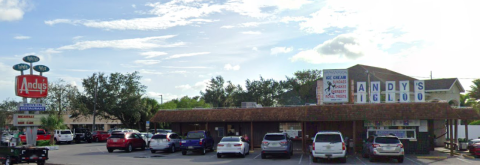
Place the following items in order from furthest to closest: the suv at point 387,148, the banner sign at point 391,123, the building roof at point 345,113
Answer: the banner sign at point 391,123
the building roof at point 345,113
the suv at point 387,148

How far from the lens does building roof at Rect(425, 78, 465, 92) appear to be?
45.2 meters

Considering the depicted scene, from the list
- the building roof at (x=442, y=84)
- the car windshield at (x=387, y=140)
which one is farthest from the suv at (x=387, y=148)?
the building roof at (x=442, y=84)

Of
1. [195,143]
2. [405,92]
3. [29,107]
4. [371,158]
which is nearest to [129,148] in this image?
[195,143]

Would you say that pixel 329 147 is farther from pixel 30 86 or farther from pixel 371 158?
pixel 30 86

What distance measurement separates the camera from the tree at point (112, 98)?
192 feet

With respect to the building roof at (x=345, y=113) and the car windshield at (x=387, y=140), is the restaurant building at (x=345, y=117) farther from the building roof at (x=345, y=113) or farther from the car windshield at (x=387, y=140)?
the car windshield at (x=387, y=140)

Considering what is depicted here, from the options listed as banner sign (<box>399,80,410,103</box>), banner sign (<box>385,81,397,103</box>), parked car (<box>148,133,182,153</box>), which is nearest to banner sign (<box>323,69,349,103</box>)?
banner sign (<box>385,81,397,103</box>)

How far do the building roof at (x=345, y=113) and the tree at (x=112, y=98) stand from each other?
28638mm

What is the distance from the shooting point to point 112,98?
193ft

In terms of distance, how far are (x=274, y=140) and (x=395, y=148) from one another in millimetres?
6493

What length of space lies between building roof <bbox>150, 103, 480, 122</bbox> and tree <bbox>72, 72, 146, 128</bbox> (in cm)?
2864

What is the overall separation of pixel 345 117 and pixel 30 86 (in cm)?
2227

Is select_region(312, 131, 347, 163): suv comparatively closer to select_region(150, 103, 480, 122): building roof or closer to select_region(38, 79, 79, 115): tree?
select_region(150, 103, 480, 122): building roof

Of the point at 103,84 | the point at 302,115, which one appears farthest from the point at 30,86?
the point at 103,84
